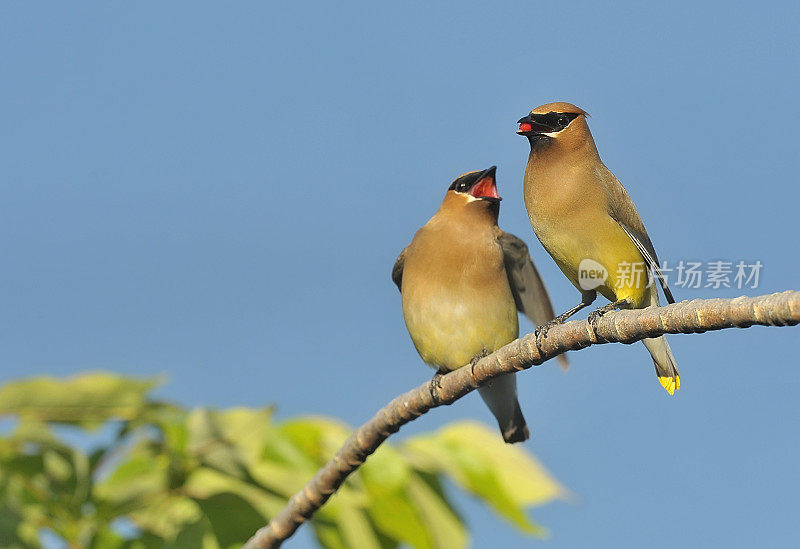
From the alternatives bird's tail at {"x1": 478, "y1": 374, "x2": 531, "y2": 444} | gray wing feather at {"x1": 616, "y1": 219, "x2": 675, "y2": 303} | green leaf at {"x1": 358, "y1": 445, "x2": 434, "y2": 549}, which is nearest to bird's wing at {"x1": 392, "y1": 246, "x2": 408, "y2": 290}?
bird's tail at {"x1": 478, "y1": 374, "x2": 531, "y2": 444}

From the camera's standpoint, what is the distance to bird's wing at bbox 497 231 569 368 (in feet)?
14.4

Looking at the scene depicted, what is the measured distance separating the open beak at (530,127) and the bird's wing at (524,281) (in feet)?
4.00

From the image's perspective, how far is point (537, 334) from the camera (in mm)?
3006

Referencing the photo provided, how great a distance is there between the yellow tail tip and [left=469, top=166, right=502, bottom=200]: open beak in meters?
1.09

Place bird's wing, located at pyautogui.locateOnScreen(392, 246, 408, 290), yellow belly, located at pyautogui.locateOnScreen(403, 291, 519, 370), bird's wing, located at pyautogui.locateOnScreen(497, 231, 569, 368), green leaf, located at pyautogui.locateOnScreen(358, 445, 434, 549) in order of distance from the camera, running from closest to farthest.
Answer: green leaf, located at pyautogui.locateOnScreen(358, 445, 434, 549), bird's wing, located at pyautogui.locateOnScreen(497, 231, 569, 368), yellow belly, located at pyautogui.locateOnScreen(403, 291, 519, 370), bird's wing, located at pyautogui.locateOnScreen(392, 246, 408, 290)

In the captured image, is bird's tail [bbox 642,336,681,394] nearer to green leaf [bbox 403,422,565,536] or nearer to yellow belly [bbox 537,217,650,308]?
yellow belly [bbox 537,217,650,308]

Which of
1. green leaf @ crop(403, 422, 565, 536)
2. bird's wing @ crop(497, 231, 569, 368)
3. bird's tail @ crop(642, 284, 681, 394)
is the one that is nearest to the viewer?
bird's tail @ crop(642, 284, 681, 394)

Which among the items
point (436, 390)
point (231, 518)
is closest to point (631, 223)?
→ point (436, 390)

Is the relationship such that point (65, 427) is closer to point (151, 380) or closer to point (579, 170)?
point (151, 380)

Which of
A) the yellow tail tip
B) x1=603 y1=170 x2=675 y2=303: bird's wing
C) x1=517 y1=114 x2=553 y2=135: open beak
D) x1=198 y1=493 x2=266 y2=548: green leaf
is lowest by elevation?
x1=198 y1=493 x2=266 y2=548: green leaf

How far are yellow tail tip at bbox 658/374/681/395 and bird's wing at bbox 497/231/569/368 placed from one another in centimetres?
64

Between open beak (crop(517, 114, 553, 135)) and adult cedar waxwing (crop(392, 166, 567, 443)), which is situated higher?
open beak (crop(517, 114, 553, 135))

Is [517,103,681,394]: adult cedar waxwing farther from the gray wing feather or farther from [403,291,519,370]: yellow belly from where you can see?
[403,291,519,370]: yellow belly

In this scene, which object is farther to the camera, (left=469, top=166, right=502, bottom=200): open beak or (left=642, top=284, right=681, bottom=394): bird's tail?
(left=469, top=166, right=502, bottom=200): open beak
